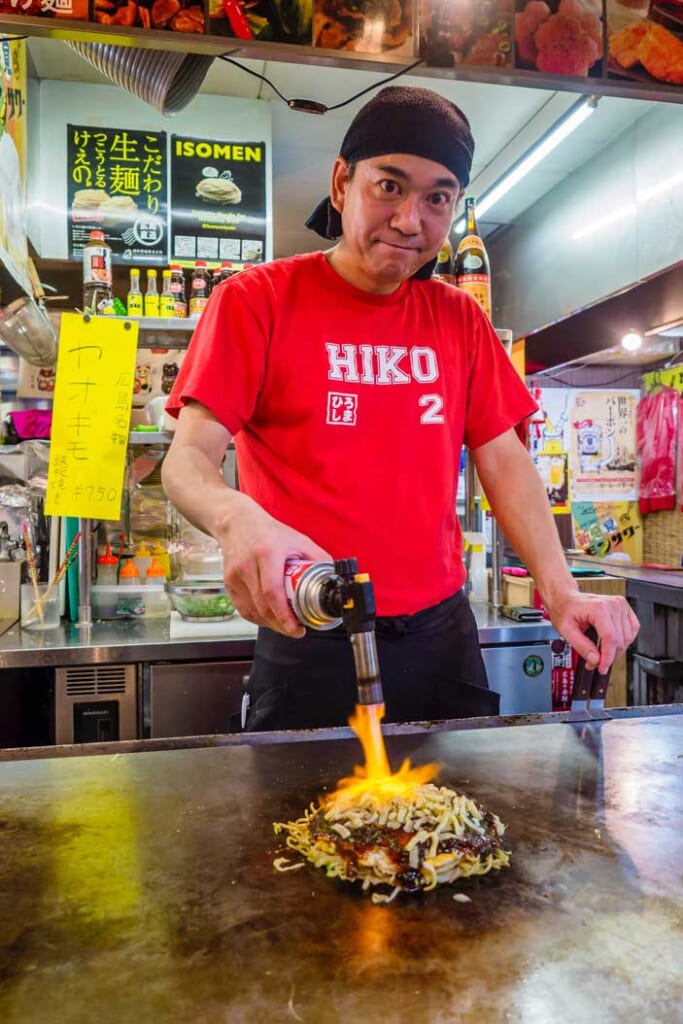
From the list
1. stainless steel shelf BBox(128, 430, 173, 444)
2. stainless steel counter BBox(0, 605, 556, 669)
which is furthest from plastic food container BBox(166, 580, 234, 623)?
stainless steel shelf BBox(128, 430, 173, 444)

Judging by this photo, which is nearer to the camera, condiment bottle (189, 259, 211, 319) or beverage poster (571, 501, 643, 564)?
condiment bottle (189, 259, 211, 319)

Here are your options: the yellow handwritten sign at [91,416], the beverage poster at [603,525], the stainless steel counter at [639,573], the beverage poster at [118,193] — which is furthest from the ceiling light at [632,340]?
the yellow handwritten sign at [91,416]

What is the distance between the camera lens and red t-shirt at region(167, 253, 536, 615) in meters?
1.60

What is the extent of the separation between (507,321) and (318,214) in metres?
4.29

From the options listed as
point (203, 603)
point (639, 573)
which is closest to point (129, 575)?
point (203, 603)

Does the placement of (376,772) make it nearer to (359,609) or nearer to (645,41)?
(359,609)

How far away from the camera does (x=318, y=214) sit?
1819 millimetres

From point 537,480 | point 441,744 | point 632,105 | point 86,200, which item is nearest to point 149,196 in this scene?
point 86,200

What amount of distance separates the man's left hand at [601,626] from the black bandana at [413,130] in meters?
0.93

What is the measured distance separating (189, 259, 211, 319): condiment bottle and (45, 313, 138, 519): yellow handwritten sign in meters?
0.74

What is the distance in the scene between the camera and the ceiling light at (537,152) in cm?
406

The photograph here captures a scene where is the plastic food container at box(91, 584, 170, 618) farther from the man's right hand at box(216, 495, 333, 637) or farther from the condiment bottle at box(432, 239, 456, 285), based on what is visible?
the man's right hand at box(216, 495, 333, 637)

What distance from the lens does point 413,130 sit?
1561 mm

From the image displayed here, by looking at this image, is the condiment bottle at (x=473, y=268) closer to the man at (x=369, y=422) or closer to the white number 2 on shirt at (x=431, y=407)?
the man at (x=369, y=422)
